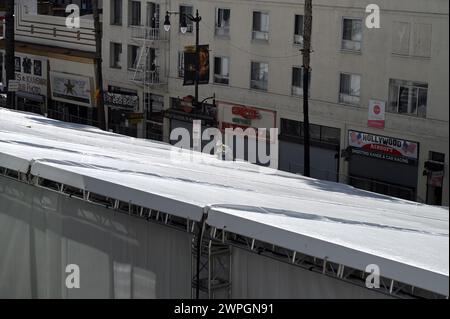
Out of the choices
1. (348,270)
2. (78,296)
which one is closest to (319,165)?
(78,296)

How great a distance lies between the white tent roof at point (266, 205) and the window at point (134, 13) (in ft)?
81.3

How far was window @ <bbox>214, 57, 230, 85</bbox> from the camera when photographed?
37562 millimetres

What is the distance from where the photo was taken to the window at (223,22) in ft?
122

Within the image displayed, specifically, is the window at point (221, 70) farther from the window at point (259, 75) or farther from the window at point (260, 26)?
the window at point (260, 26)

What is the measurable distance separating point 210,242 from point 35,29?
40.5 m

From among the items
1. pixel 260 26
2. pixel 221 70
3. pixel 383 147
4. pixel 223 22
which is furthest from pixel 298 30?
pixel 383 147

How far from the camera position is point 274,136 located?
35.4 metres

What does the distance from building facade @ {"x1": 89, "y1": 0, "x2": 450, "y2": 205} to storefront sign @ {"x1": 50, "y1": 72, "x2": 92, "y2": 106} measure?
3.92m

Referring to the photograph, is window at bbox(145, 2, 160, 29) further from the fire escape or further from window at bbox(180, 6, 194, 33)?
window at bbox(180, 6, 194, 33)

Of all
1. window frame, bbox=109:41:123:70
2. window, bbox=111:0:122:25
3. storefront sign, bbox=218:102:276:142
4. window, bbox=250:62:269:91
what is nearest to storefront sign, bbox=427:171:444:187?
storefront sign, bbox=218:102:276:142

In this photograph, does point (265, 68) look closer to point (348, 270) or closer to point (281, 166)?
point (281, 166)

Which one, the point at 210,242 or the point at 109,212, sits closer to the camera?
the point at 210,242

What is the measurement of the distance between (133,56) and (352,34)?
12844mm

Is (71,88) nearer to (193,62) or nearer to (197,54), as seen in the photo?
(193,62)
